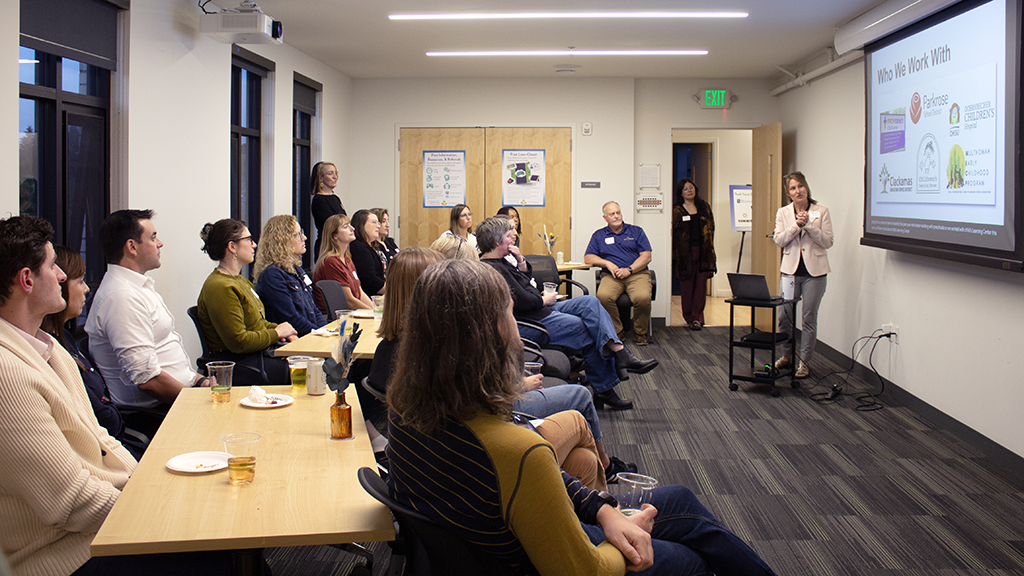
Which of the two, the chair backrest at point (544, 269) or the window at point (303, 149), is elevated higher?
the window at point (303, 149)

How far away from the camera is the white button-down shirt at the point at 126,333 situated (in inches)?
125

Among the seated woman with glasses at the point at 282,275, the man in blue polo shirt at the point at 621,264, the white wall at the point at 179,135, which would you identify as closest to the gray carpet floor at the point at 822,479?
the seated woman with glasses at the point at 282,275

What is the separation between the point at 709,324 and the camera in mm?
9195

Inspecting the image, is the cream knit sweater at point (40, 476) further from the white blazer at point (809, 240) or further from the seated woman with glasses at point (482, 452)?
the white blazer at point (809, 240)

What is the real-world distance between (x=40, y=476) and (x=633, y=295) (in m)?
6.79

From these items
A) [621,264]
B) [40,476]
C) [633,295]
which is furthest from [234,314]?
[621,264]

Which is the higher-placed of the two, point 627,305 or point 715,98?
point 715,98

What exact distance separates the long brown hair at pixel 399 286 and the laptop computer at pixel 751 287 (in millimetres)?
3362

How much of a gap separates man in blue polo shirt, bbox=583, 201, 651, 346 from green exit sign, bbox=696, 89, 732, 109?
1.88m

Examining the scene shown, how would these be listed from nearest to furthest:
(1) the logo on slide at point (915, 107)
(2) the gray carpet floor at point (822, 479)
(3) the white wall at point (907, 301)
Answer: (2) the gray carpet floor at point (822, 479) → (3) the white wall at point (907, 301) → (1) the logo on slide at point (915, 107)

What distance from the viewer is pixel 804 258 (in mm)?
6160

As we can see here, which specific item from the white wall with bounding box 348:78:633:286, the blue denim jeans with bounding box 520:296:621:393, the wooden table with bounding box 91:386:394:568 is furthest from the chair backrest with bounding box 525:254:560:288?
the wooden table with bounding box 91:386:394:568

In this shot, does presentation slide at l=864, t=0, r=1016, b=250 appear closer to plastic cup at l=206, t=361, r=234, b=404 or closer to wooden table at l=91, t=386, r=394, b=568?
wooden table at l=91, t=386, r=394, b=568

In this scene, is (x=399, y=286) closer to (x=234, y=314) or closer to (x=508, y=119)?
(x=234, y=314)
